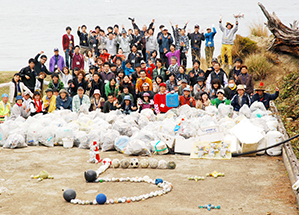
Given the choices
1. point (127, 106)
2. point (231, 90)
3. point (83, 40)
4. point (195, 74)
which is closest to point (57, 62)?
point (83, 40)

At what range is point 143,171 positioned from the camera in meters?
6.28

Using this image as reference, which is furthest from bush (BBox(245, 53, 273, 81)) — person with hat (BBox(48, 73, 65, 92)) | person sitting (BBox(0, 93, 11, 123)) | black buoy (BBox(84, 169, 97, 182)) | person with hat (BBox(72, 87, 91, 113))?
black buoy (BBox(84, 169, 97, 182))

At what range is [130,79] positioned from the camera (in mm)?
10477

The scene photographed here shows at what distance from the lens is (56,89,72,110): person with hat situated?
10141mm

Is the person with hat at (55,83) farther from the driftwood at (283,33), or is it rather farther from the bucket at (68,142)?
the driftwood at (283,33)

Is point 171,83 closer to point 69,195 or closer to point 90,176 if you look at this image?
point 90,176

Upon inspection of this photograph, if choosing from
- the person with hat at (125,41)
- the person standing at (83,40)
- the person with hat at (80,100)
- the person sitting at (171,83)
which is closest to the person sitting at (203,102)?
the person sitting at (171,83)

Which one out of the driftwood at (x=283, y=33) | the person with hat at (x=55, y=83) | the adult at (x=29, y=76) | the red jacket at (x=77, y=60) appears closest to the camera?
the person with hat at (x=55, y=83)

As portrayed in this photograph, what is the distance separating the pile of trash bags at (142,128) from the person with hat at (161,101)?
350mm

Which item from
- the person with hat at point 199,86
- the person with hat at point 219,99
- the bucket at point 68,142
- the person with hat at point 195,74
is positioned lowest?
the bucket at point 68,142

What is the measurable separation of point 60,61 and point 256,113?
669 centimetres

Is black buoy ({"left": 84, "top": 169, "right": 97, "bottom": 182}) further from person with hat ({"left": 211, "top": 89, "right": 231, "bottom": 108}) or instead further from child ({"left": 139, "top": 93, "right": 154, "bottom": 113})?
person with hat ({"left": 211, "top": 89, "right": 231, "bottom": 108})

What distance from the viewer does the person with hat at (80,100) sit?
394 inches

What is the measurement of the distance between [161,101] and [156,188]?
4.39m
